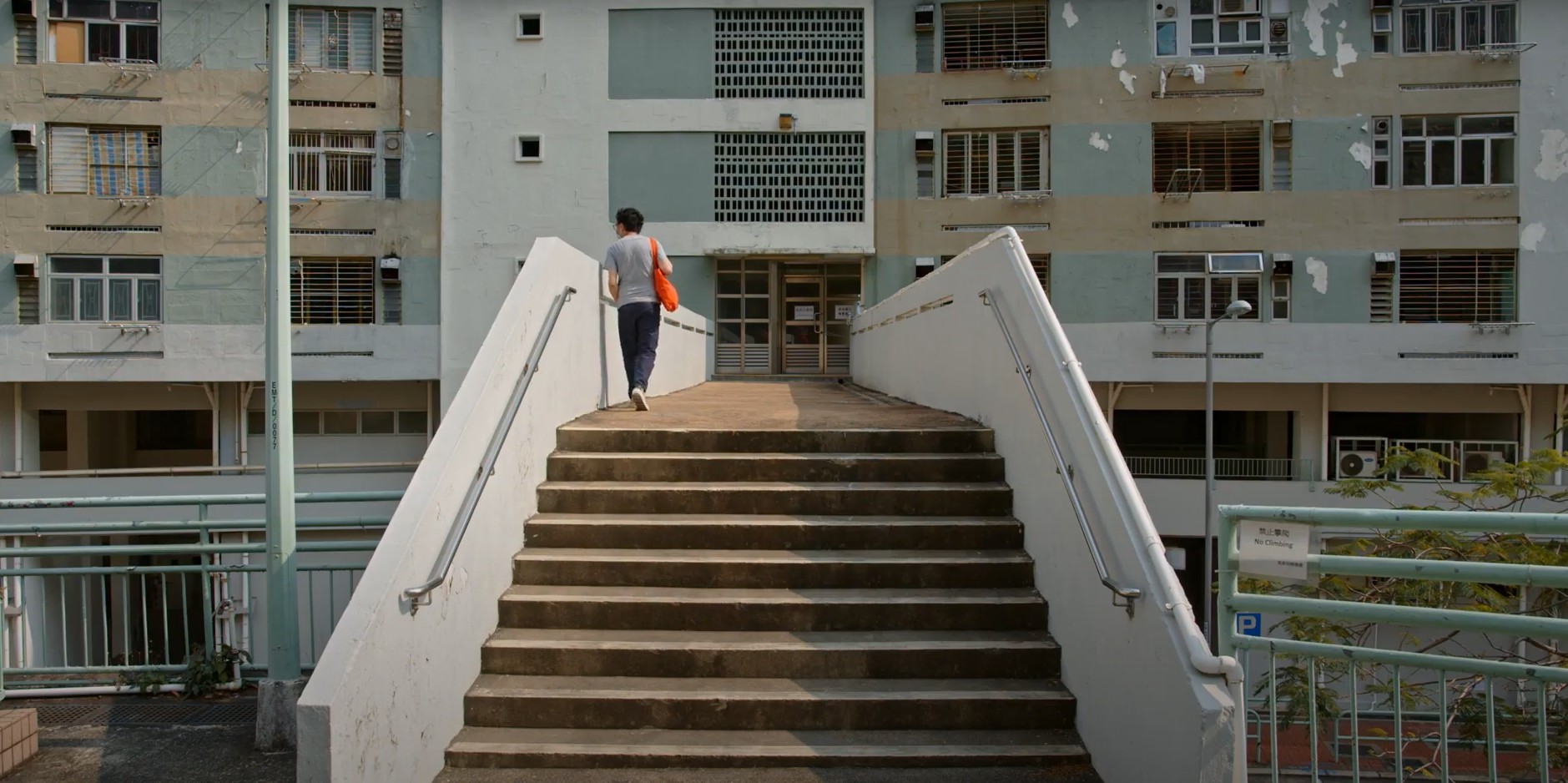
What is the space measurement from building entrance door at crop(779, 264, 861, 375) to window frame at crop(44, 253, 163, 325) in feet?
43.6

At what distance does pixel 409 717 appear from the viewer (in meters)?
4.03

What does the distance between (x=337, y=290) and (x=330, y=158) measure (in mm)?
2836

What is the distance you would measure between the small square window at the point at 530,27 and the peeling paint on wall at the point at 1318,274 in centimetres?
1677

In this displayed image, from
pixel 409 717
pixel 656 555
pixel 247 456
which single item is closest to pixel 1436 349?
pixel 656 555

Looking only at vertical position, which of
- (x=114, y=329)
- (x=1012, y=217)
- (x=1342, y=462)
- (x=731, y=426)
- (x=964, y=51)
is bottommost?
(x=1342, y=462)

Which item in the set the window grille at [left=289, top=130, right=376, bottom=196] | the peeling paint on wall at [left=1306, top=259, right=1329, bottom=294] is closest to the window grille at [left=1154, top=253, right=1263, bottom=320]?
the peeling paint on wall at [left=1306, top=259, right=1329, bottom=294]

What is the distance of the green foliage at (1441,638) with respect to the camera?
16.0 feet

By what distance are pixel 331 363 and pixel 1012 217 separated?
14.9m

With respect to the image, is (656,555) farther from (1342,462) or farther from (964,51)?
(1342,462)

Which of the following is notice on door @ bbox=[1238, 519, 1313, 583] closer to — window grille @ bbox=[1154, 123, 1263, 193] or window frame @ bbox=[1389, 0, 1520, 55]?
window grille @ bbox=[1154, 123, 1263, 193]

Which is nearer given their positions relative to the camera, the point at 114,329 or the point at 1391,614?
the point at 1391,614

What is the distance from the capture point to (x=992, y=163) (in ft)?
66.3

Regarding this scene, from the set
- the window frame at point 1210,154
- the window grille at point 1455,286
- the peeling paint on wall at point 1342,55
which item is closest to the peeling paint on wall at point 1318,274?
the window grille at point 1455,286

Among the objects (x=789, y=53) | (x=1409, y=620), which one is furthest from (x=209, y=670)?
(x=789, y=53)
